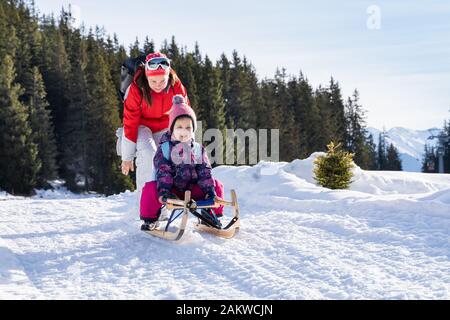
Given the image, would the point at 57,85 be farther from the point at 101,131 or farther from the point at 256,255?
the point at 256,255

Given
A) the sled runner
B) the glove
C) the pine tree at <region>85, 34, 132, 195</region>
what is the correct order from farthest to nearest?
the pine tree at <region>85, 34, 132, 195</region> < the glove < the sled runner

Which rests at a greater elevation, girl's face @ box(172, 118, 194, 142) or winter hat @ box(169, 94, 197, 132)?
winter hat @ box(169, 94, 197, 132)

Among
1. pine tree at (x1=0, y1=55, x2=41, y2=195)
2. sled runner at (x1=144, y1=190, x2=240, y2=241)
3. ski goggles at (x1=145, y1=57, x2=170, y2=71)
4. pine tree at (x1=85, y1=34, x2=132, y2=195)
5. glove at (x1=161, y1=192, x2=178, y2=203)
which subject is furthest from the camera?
pine tree at (x1=85, y1=34, x2=132, y2=195)

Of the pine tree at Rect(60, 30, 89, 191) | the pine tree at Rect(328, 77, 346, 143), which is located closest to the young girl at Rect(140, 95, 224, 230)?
Result: the pine tree at Rect(60, 30, 89, 191)

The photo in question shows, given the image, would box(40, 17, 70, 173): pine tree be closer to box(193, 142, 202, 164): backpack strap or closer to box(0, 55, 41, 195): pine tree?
box(0, 55, 41, 195): pine tree

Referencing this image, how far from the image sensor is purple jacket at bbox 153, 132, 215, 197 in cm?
529

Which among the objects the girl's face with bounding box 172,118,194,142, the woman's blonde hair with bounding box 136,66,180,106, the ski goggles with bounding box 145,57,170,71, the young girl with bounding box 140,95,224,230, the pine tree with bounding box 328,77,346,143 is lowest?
the young girl with bounding box 140,95,224,230

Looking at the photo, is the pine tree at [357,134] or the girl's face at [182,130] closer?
the girl's face at [182,130]

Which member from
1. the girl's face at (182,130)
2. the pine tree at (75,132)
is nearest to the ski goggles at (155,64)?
the girl's face at (182,130)

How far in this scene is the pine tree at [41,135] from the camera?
38.5m

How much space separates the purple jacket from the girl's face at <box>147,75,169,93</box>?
999 mm

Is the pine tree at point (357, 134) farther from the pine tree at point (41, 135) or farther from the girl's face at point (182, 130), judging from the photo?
the girl's face at point (182, 130)

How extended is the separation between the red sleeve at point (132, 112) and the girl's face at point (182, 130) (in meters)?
0.89
